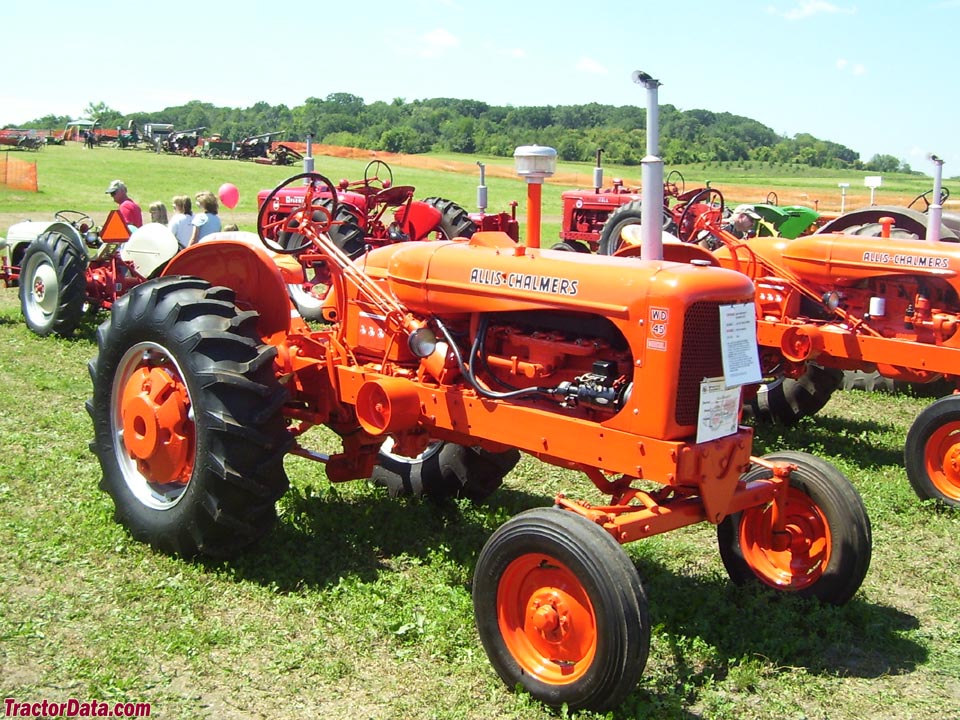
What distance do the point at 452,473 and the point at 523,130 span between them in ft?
187

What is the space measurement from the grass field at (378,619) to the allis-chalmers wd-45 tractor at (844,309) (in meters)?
1.25

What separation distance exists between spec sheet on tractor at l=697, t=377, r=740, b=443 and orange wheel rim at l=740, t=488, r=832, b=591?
683mm

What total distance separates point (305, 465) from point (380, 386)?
6.18 ft

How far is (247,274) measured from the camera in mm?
4879

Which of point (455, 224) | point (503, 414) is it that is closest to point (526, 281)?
point (503, 414)

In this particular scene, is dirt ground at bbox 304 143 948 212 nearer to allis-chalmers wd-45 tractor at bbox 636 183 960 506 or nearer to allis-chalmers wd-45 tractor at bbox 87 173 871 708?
allis-chalmers wd-45 tractor at bbox 636 183 960 506

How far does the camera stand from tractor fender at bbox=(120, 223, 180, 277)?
28.0ft

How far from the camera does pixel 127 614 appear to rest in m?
3.94

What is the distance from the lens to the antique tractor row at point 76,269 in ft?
29.6

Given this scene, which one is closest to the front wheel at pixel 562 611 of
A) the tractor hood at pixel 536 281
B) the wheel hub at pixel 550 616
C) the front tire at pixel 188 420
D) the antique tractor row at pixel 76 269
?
the wheel hub at pixel 550 616

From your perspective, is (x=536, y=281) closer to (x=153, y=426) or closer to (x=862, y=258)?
(x=153, y=426)

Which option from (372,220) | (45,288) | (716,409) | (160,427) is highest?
(372,220)

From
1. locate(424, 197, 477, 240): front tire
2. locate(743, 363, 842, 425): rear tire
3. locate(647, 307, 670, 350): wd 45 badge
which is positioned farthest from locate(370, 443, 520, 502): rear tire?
locate(424, 197, 477, 240): front tire

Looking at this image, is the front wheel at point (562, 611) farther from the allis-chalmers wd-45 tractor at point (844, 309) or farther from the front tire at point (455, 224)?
the front tire at point (455, 224)
